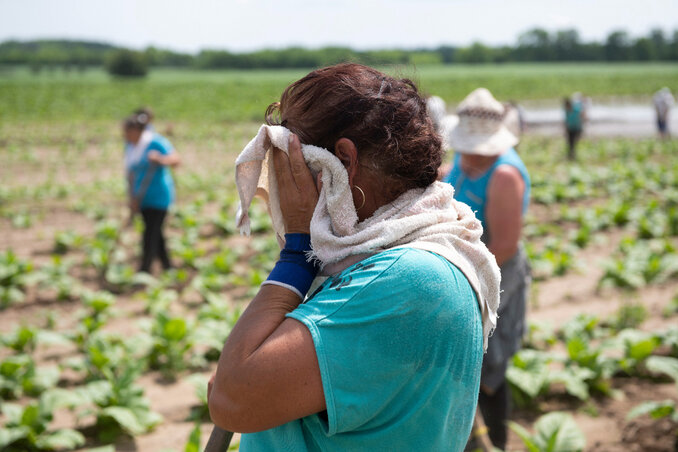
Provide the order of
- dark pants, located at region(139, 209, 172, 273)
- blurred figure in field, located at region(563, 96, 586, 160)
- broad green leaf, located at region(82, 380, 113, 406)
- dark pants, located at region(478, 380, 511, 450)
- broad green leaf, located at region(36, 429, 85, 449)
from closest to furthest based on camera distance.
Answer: dark pants, located at region(478, 380, 511, 450)
broad green leaf, located at region(36, 429, 85, 449)
broad green leaf, located at region(82, 380, 113, 406)
dark pants, located at region(139, 209, 172, 273)
blurred figure in field, located at region(563, 96, 586, 160)

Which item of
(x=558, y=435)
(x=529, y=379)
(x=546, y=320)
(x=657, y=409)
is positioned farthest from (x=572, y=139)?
(x=558, y=435)

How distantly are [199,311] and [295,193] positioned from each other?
5277 millimetres

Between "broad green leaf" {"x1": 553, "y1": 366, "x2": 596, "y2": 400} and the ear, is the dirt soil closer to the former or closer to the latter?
"broad green leaf" {"x1": 553, "y1": 366, "x2": 596, "y2": 400}

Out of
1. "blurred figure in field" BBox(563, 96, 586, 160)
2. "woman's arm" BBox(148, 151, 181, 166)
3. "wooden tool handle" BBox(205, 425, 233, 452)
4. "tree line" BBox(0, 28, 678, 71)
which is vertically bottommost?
"blurred figure in field" BBox(563, 96, 586, 160)

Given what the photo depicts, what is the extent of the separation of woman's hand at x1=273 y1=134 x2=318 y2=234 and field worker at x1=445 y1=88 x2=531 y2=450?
1.88 m

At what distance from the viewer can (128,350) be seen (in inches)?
207

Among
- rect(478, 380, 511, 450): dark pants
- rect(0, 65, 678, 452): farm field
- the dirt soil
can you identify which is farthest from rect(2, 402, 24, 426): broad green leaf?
rect(478, 380, 511, 450): dark pants

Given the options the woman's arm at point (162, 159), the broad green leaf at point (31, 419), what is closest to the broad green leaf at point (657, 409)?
the broad green leaf at point (31, 419)

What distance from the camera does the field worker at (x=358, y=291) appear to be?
1.25 meters

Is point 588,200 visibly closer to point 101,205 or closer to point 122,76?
point 101,205

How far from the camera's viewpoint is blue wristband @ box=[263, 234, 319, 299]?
1391 millimetres

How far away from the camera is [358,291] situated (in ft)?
4.14

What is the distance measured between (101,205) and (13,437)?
922 centimetres

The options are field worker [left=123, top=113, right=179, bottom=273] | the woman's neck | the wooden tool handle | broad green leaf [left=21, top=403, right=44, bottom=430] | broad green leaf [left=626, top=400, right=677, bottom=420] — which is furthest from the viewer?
field worker [left=123, top=113, right=179, bottom=273]
